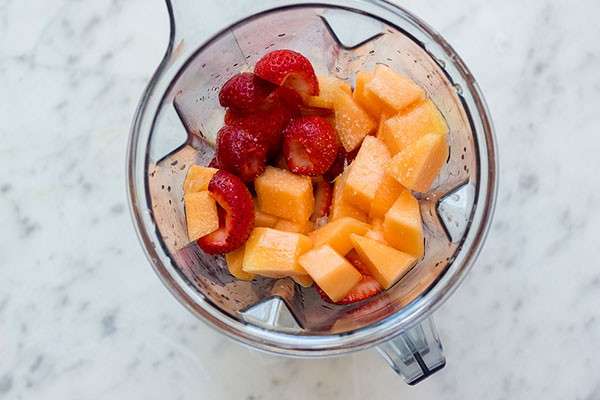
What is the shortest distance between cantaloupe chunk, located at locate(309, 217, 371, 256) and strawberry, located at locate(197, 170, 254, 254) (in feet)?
0.25

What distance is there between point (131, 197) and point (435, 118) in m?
0.34

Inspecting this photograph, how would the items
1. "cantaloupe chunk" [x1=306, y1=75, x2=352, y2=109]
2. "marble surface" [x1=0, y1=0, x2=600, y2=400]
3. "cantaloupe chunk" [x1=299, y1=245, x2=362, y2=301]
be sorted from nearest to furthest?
"cantaloupe chunk" [x1=299, y1=245, x2=362, y2=301]
"cantaloupe chunk" [x1=306, y1=75, x2=352, y2=109]
"marble surface" [x1=0, y1=0, x2=600, y2=400]

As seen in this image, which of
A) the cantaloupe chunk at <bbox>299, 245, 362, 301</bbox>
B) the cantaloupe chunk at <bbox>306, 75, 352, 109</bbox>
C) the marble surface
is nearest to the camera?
the cantaloupe chunk at <bbox>299, 245, 362, 301</bbox>

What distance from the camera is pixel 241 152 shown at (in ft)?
3.17

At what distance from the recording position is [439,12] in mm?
1166

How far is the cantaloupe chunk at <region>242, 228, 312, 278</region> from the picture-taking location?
3.05 feet

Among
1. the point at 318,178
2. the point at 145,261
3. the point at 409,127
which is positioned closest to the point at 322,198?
the point at 318,178

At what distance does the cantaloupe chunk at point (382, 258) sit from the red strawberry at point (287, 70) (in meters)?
0.18

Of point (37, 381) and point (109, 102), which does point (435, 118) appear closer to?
point (109, 102)

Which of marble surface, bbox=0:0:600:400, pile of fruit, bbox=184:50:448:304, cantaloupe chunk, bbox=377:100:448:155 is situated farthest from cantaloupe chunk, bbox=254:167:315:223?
marble surface, bbox=0:0:600:400

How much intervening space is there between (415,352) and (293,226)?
19 centimetres

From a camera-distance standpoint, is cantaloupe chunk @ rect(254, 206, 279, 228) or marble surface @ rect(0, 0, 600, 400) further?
marble surface @ rect(0, 0, 600, 400)

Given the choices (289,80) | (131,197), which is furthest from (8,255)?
(289,80)

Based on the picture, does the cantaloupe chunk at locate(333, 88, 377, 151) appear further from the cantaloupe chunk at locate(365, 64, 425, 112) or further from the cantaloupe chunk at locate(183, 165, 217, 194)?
the cantaloupe chunk at locate(183, 165, 217, 194)
